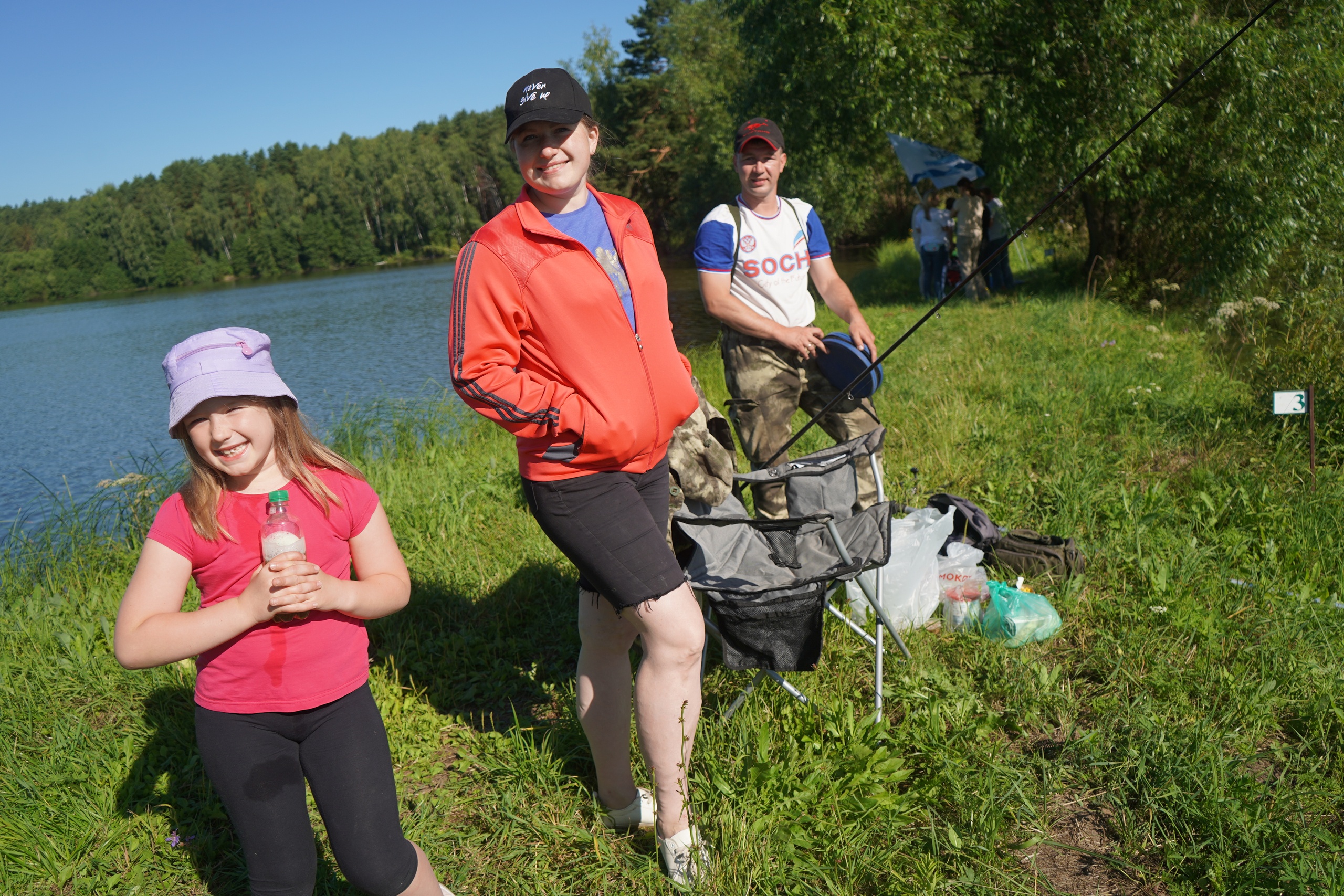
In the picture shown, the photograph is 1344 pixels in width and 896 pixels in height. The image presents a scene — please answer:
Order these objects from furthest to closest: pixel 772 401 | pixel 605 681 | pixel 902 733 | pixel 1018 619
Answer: pixel 772 401 → pixel 1018 619 → pixel 902 733 → pixel 605 681

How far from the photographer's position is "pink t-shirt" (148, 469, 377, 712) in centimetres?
183

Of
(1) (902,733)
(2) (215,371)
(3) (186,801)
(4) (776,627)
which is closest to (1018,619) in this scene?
(1) (902,733)

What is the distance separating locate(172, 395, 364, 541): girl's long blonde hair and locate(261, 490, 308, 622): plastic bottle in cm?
9

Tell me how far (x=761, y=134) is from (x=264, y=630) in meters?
2.60

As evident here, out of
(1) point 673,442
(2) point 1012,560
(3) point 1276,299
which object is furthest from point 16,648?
(3) point 1276,299

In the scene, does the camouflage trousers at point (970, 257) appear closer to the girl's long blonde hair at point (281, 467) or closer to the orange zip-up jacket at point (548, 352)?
the orange zip-up jacket at point (548, 352)

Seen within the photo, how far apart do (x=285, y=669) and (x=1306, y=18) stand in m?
11.4

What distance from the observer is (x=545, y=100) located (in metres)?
2.03

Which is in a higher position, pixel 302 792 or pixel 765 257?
pixel 765 257

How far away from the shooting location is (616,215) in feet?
7.27

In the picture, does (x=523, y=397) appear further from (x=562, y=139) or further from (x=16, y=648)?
(x=16, y=648)

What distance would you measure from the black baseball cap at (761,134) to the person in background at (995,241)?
10610 mm

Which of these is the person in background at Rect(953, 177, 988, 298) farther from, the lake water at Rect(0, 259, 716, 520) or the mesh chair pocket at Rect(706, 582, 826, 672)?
the mesh chair pocket at Rect(706, 582, 826, 672)

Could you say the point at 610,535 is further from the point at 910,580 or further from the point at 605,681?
the point at 910,580
